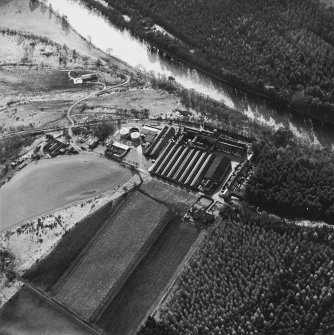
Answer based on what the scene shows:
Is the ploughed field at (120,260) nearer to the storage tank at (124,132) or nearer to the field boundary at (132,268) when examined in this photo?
the field boundary at (132,268)

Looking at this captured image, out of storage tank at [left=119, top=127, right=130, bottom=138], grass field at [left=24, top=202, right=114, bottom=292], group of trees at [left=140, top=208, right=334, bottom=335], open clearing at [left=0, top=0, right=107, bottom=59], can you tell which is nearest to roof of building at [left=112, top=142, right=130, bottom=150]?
storage tank at [left=119, top=127, right=130, bottom=138]

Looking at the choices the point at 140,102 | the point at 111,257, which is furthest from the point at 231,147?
the point at 111,257

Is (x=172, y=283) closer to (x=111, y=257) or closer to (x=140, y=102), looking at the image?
(x=111, y=257)

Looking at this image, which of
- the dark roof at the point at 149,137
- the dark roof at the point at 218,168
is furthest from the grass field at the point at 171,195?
the dark roof at the point at 149,137

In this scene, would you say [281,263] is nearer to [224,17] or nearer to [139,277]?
[139,277]

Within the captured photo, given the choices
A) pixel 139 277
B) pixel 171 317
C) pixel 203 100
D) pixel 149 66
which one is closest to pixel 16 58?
pixel 149 66

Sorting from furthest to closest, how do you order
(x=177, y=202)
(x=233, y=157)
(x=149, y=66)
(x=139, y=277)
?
(x=149, y=66)
(x=233, y=157)
(x=177, y=202)
(x=139, y=277)
